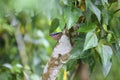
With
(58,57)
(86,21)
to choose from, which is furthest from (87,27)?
(58,57)

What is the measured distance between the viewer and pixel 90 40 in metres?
0.69

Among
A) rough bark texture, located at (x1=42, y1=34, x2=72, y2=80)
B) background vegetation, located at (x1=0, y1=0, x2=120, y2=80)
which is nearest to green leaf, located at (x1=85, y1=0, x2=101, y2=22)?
background vegetation, located at (x1=0, y1=0, x2=120, y2=80)

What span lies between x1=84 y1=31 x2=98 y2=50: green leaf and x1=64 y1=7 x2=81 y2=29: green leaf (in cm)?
4

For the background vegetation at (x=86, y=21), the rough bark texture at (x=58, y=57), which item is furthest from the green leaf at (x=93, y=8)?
the rough bark texture at (x=58, y=57)

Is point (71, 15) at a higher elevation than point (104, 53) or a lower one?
higher

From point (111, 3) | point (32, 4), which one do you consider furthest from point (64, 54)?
point (32, 4)

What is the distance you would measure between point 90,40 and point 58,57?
135mm

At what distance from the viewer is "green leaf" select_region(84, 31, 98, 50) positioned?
69cm

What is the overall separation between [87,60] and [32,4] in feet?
1.13

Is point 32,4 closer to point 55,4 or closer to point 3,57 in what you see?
point 55,4

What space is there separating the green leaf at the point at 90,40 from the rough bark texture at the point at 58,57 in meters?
0.10

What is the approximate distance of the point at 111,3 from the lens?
2.45 ft

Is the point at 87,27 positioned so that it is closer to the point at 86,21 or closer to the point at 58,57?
the point at 86,21

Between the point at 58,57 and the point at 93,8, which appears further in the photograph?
the point at 58,57
